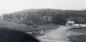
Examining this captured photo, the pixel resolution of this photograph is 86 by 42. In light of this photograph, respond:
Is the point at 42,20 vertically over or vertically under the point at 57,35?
over

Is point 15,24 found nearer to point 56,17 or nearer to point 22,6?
point 22,6

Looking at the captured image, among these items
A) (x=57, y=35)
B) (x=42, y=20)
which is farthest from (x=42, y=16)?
(x=57, y=35)

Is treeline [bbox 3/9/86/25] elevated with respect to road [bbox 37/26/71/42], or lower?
elevated

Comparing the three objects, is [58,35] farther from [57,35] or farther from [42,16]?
[42,16]

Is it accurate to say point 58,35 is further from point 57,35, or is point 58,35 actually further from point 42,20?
point 42,20
